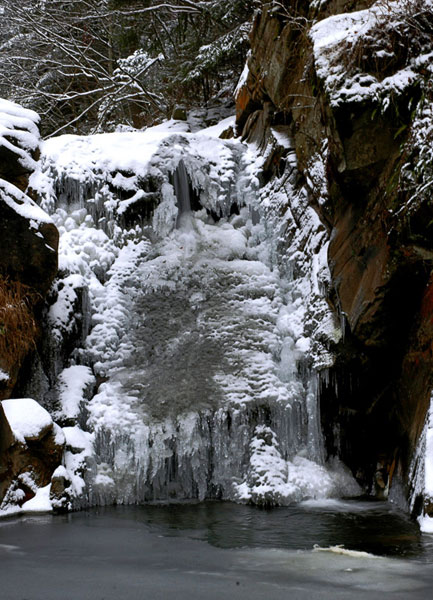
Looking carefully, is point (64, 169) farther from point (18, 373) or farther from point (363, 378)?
point (363, 378)

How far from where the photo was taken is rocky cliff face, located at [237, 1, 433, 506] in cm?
592

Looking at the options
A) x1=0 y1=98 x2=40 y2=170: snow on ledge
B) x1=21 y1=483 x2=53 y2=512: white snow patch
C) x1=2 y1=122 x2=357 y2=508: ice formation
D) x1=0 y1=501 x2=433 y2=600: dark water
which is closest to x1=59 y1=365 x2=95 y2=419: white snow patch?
x1=2 y1=122 x2=357 y2=508: ice formation

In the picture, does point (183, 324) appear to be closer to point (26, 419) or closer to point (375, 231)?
point (26, 419)

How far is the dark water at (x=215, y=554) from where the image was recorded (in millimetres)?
3559

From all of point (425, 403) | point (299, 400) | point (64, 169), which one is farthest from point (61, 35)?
point (425, 403)

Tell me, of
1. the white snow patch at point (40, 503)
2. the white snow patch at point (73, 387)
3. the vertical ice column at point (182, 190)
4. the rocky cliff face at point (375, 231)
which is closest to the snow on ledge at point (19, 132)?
the vertical ice column at point (182, 190)

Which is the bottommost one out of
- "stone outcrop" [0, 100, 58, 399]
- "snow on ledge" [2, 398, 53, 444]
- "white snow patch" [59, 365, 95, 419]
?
"snow on ledge" [2, 398, 53, 444]

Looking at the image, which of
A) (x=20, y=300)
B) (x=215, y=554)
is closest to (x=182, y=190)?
(x=20, y=300)

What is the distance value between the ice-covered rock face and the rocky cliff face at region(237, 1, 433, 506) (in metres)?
0.40

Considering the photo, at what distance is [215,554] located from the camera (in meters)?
4.47

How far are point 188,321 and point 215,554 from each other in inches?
145

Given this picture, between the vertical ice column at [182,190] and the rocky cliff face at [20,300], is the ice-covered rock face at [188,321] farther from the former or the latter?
the rocky cliff face at [20,300]

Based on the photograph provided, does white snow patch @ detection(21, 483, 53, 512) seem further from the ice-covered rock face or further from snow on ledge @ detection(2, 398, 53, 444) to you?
snow on ledge @ detection(2, 398, 53, 444)

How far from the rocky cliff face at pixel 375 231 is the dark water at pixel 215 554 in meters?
0.98
